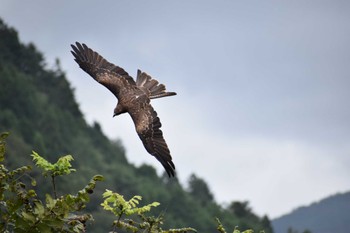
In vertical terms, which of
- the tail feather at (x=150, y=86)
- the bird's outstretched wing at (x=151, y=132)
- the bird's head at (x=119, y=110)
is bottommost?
the bird's outstretched wing at (x=151, y=132)

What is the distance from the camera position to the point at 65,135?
606ft

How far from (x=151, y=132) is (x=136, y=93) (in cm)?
184

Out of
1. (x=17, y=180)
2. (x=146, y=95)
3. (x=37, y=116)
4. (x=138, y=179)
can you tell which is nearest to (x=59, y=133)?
(x=37, y=116)

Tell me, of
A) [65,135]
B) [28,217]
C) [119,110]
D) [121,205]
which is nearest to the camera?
[28,217]

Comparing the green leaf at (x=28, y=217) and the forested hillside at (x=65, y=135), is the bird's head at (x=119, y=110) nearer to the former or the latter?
the green leaf at (x=28, y=217)

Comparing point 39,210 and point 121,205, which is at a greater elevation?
point 121,205

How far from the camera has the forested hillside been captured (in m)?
164

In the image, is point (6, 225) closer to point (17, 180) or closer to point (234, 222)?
point (17, 180)

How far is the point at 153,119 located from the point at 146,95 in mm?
1025

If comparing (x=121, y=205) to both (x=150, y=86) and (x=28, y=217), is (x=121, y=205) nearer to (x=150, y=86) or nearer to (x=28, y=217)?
(x=28, y=217)

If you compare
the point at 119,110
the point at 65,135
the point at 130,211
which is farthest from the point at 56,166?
the point at 65,135

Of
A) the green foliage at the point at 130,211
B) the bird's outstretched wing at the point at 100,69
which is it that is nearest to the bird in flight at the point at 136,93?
the bird's outstretched wing at the point at 100,69

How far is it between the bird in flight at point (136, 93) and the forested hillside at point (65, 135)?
126 meters

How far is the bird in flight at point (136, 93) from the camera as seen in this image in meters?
19.2
